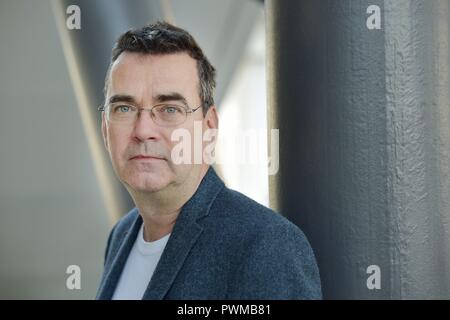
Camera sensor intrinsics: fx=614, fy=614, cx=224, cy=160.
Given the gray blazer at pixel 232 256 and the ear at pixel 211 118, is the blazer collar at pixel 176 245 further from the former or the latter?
the ear at pixel 211 118

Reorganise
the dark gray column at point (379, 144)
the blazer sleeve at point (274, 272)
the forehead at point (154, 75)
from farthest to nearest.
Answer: the dark gray column at point (379, 144)
the forehead at point (154, 75)
the blazer sleeve at point (274, 272)

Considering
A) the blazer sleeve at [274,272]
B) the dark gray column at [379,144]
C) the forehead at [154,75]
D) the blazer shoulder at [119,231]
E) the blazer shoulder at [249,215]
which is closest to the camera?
the blazer sleeve at [274,272]

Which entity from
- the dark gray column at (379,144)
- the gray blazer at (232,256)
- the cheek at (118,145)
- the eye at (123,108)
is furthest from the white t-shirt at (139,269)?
the dark gray column at (379,144)

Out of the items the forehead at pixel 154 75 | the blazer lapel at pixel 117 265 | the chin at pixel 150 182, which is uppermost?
the forehead at pixel 154 75

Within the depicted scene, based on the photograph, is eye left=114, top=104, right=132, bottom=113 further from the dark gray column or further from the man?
the dark gray column

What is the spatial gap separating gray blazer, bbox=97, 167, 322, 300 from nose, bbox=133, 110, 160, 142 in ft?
0.66

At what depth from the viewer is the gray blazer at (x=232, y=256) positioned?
4.80 ft

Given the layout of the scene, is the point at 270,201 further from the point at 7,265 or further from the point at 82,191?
the point at 7,265

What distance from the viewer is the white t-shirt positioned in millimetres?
1710

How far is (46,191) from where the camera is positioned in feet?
12.5

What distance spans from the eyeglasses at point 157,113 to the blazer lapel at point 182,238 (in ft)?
0.64

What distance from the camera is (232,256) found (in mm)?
1535

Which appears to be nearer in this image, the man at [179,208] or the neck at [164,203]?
the man at [179,208]

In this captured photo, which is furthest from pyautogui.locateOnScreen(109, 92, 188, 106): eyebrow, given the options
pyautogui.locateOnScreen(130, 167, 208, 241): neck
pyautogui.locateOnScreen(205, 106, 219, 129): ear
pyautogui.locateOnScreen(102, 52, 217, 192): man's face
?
pyautogui.locateOnScreen(130, 167, 208, 241): neck
